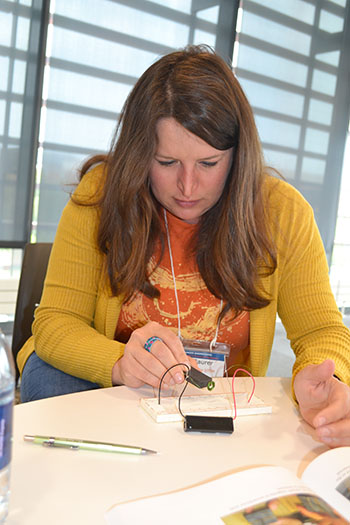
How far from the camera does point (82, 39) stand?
3.52 m

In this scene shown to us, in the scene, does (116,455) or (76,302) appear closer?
(116,455)

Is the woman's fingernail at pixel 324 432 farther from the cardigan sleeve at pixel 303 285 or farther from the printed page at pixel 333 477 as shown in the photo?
the cardigan sleeve at pixel 303 285

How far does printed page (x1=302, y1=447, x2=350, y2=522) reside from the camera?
660 millimetres

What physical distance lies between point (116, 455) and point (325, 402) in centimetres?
43

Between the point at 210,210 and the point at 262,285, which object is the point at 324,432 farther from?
the point at 210,210

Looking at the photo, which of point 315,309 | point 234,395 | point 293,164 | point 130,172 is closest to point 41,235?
point 293,164

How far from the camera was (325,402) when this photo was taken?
3.20ft

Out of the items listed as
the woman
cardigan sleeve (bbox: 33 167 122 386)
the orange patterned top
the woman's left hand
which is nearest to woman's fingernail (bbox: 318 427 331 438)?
the woman's left hand

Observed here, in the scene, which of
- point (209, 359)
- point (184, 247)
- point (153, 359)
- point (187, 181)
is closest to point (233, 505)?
point (153, 359)

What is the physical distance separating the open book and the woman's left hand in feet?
0.48

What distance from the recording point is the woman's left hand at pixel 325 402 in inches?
33.2

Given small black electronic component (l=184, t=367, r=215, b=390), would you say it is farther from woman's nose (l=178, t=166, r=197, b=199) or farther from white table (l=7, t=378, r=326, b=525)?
woman's nose (l=178, t=166, r=197, b=199)

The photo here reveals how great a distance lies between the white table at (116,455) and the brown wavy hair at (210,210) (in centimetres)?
43

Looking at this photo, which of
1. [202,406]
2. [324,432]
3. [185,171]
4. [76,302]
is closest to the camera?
[324,432]
